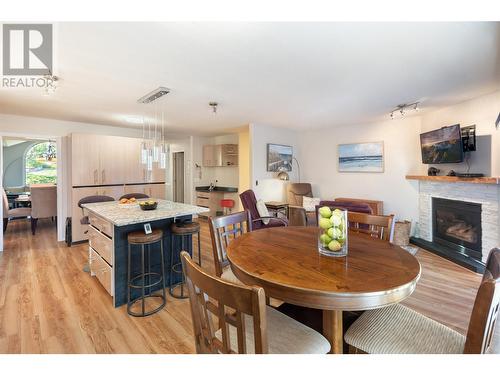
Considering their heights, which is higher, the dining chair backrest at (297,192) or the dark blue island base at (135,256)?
the dining chair backrest at (297,192)

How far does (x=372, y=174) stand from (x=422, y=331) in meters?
4.32

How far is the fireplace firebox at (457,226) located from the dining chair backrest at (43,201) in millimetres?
7418

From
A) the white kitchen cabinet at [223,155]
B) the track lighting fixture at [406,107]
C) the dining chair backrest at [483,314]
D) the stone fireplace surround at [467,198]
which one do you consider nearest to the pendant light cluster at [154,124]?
the white kitchen cabinet at [223,155]

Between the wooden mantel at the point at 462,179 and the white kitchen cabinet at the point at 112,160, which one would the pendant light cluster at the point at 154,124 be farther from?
the wooden mantel at the point at 462,179

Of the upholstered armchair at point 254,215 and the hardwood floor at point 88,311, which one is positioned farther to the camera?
the upholstered armchair at point 254,215

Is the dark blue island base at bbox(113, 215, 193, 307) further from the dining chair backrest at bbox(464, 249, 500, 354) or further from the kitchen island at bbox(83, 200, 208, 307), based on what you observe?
the dining chair backrest at bbox(464, 249, 500, 354)

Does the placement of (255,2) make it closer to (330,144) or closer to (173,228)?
(173,228)

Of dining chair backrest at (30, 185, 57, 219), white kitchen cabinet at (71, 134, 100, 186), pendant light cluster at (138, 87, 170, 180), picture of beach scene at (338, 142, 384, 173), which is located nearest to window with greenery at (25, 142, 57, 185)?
dining chair backrest at (30, 185, 57, 219)

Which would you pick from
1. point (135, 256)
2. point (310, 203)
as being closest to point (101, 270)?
point (135, 256)

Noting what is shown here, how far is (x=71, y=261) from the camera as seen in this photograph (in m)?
3.39

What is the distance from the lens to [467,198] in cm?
346

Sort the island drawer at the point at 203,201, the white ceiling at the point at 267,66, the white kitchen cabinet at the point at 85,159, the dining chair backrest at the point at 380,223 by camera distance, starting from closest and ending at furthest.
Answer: the white ceiling at the point at 267,66
the dining chair backrest at the point at 380,223
the white kitchen cabinet at the point at 85,159
the island drawer at the point at 203,201

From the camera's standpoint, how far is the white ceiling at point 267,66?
66.7 inches
